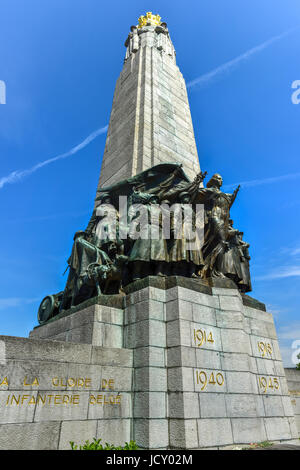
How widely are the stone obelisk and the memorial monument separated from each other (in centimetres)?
81

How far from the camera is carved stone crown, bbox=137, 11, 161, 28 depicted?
72.9ft

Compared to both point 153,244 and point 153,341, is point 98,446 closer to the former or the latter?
point 153,341

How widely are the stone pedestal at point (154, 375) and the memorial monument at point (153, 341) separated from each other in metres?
0.02

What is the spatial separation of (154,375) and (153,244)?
12.0 ft

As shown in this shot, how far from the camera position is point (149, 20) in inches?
888

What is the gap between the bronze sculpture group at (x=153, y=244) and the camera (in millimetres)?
9234

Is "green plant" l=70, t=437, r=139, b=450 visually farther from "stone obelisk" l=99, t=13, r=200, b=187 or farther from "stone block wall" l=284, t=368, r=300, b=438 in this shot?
"stone obelisk" l=99, t=13, r=200, b=187

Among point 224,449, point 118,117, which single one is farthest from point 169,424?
point 118,117

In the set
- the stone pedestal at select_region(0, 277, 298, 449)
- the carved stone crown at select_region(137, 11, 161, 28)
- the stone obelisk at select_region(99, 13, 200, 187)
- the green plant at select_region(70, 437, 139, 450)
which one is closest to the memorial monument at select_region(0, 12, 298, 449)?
the stone pedestal at select_region(0, 277, 298, 449)

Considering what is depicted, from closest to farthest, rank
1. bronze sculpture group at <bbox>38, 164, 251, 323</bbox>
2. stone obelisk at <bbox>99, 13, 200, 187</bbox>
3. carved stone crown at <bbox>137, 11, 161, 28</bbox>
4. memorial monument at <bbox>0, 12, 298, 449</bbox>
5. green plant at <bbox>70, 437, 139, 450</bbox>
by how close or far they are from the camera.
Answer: green plant at <bbox>70, 437, 139, 450</bbox>
memorial monument at <bbox>0, 12, 298, 449</bbox>
bronze sculpture group at <bbox>38, 164, 251, 323</bbox>
stone obelisk at <bbox>99, 13, 200, 187</bbox>
carved stone crown at <bbox>137, 11, 161, 28</bbox>

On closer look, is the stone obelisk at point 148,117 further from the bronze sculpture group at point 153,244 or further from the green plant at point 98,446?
the green plant at point 98,446

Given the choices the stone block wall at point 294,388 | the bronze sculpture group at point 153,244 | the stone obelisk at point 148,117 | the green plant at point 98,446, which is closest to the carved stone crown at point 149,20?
the stone obelisk at point 148,117

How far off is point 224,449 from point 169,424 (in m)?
1.23

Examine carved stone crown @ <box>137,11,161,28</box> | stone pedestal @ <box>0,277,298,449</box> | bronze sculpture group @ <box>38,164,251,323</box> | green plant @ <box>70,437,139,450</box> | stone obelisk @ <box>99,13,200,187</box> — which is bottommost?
green plant @ <box>70,437,139,450</box>
